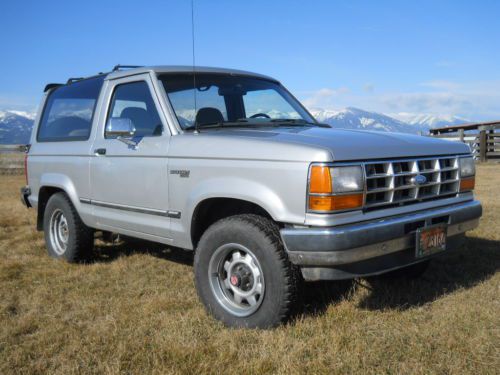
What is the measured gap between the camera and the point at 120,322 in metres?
3.59

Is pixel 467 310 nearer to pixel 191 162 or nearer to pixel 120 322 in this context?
pixel 191 162

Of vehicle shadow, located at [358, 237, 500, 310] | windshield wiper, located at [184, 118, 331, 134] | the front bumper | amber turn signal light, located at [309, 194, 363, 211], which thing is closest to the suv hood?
windshield wiper, located at [184, 118, 331, 134]

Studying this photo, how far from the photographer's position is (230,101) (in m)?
4.57

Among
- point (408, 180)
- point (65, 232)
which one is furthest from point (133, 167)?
point (408, 180)

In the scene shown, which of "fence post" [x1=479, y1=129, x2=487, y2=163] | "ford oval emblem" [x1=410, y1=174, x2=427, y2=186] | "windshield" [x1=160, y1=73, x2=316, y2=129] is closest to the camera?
"ford oval emblem" [x1=410, y1=174, x2=427, y2=186]

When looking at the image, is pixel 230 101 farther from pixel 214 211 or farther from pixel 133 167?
pixel 214 211

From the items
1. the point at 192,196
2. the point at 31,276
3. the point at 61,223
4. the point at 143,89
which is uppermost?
the point at 143,89

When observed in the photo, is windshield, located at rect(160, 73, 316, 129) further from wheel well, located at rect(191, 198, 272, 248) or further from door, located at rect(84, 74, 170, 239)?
wheel well, located at rect(191, 198, 272, 248)

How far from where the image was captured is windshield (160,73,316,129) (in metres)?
4.16

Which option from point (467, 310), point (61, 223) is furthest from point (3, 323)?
point (467, 310)

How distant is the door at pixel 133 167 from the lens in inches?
158

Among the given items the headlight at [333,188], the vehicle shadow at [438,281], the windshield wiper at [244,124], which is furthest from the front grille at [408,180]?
the windshield wiper at [244,124]

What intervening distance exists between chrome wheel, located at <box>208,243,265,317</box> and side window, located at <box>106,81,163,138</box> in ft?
3.95

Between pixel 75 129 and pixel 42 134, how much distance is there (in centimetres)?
A: 86
